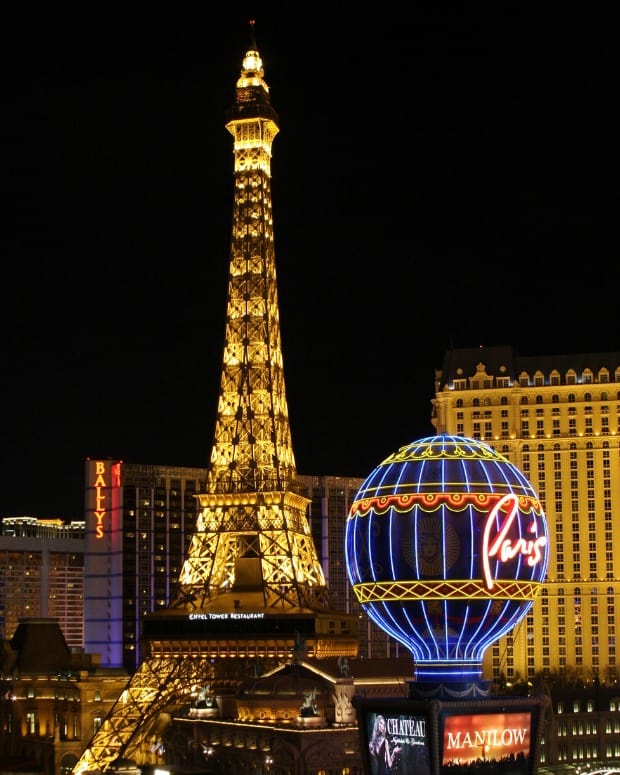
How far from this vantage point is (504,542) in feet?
197

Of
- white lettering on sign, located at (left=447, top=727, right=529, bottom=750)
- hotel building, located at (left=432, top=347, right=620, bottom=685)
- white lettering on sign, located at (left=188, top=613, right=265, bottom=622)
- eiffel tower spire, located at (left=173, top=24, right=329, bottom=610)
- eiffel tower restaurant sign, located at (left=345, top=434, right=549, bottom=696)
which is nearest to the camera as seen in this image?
white lettering on sign, located at (left=447, top=727, right=529, bottom=750)

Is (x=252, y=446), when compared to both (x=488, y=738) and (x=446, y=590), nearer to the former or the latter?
(x=446, y=590)

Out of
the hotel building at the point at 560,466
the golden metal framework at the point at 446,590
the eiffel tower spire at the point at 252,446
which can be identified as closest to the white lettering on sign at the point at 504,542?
the golden metal framework at the point at 446,590

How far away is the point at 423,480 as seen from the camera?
6084 centimetres

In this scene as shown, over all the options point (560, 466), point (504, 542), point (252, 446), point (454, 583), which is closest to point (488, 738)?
point (454, 583)

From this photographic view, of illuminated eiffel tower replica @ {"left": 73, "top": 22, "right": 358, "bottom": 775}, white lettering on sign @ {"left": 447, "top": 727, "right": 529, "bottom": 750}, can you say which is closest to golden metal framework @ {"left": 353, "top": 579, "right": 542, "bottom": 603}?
white lettering on sign @ {"left": 447, "top": 727, "right": 529, "bottom": 750}

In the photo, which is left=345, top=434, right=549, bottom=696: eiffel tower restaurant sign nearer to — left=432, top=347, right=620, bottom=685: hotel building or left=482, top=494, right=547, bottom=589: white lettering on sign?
left=482, top=494, right=547, bottom=589: white lettering on sign

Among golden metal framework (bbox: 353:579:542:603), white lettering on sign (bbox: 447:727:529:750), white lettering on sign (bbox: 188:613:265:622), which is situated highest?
golden metal framework (bbox: 353:579:542:603)

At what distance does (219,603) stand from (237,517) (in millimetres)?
7378

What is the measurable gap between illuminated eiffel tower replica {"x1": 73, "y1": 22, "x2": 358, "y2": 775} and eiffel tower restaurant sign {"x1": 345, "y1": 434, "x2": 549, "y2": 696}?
3743cm

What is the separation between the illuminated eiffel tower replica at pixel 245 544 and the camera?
4055 inches

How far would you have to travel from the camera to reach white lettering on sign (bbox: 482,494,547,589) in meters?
59.6

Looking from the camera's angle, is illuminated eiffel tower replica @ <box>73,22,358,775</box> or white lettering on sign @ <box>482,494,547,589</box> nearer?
white lettering on sign @ <box>482,494,547,589</box>

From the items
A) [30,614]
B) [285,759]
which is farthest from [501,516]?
[30,614]
